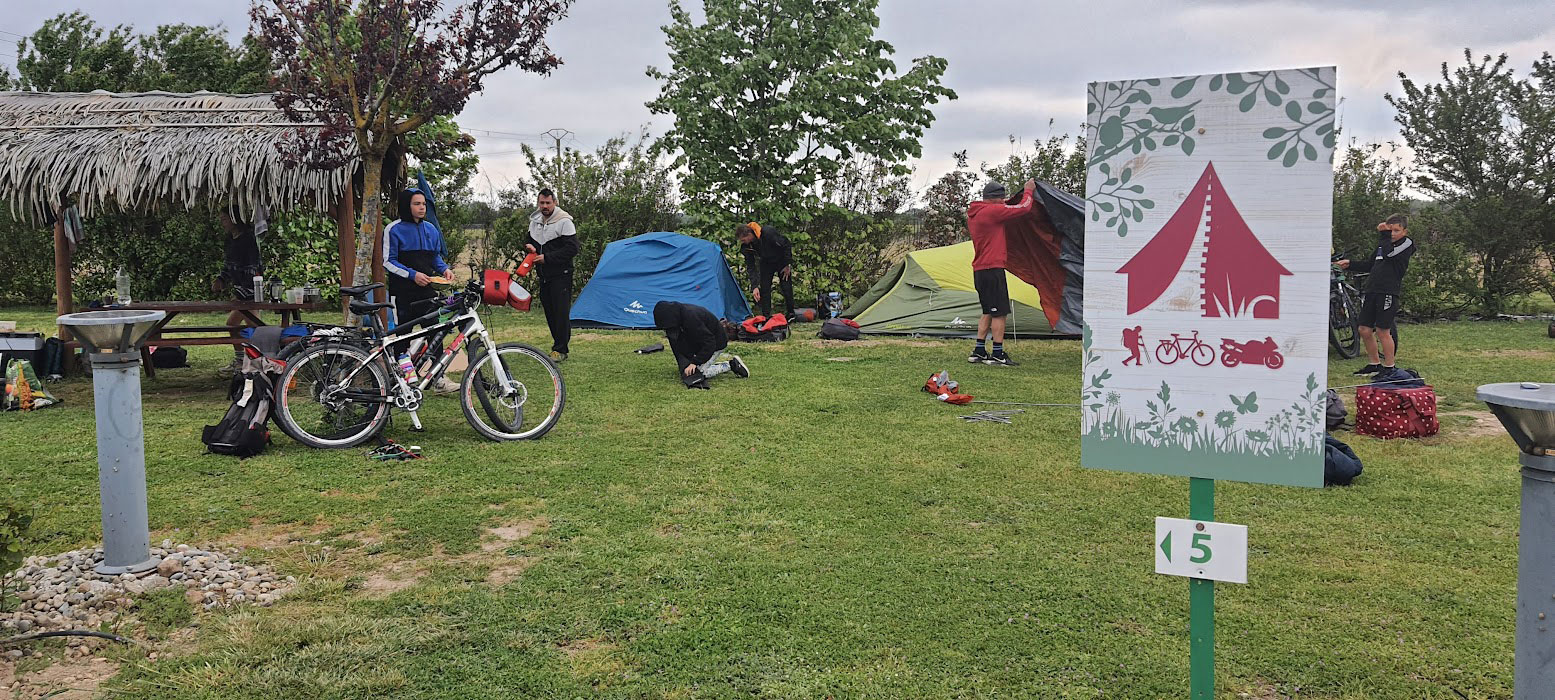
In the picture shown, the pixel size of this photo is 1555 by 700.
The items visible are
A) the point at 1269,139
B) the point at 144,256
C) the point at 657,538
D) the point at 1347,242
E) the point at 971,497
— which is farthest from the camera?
the point at 144,256

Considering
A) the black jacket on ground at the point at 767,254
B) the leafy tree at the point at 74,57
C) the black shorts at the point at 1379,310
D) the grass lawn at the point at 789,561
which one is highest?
the leafy tree at the point at 74,57

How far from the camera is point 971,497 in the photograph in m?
4.67

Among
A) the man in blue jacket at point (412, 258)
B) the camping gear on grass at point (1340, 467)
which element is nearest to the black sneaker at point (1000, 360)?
the camping gear on grass at point (1340, 467)

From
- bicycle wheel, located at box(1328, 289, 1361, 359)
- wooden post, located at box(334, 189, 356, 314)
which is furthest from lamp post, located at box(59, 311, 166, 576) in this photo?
bicycle wheel, located at box(1328, 289, 1361, 359)

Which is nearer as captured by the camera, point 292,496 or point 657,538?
point 657,538

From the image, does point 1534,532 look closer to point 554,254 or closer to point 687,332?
point 687,332

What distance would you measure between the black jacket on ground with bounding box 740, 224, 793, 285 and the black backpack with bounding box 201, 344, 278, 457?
6705 millimetres

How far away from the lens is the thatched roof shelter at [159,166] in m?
8.02

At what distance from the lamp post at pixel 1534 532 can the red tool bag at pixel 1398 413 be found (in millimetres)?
4156

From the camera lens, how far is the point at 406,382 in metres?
5.81

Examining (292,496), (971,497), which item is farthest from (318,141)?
(971,497)

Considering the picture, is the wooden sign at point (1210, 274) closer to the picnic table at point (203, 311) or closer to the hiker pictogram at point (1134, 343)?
the hiker pictogram at point (1134, 343)

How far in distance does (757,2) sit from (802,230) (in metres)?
3.25

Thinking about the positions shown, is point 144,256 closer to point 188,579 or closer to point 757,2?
point 757,2
